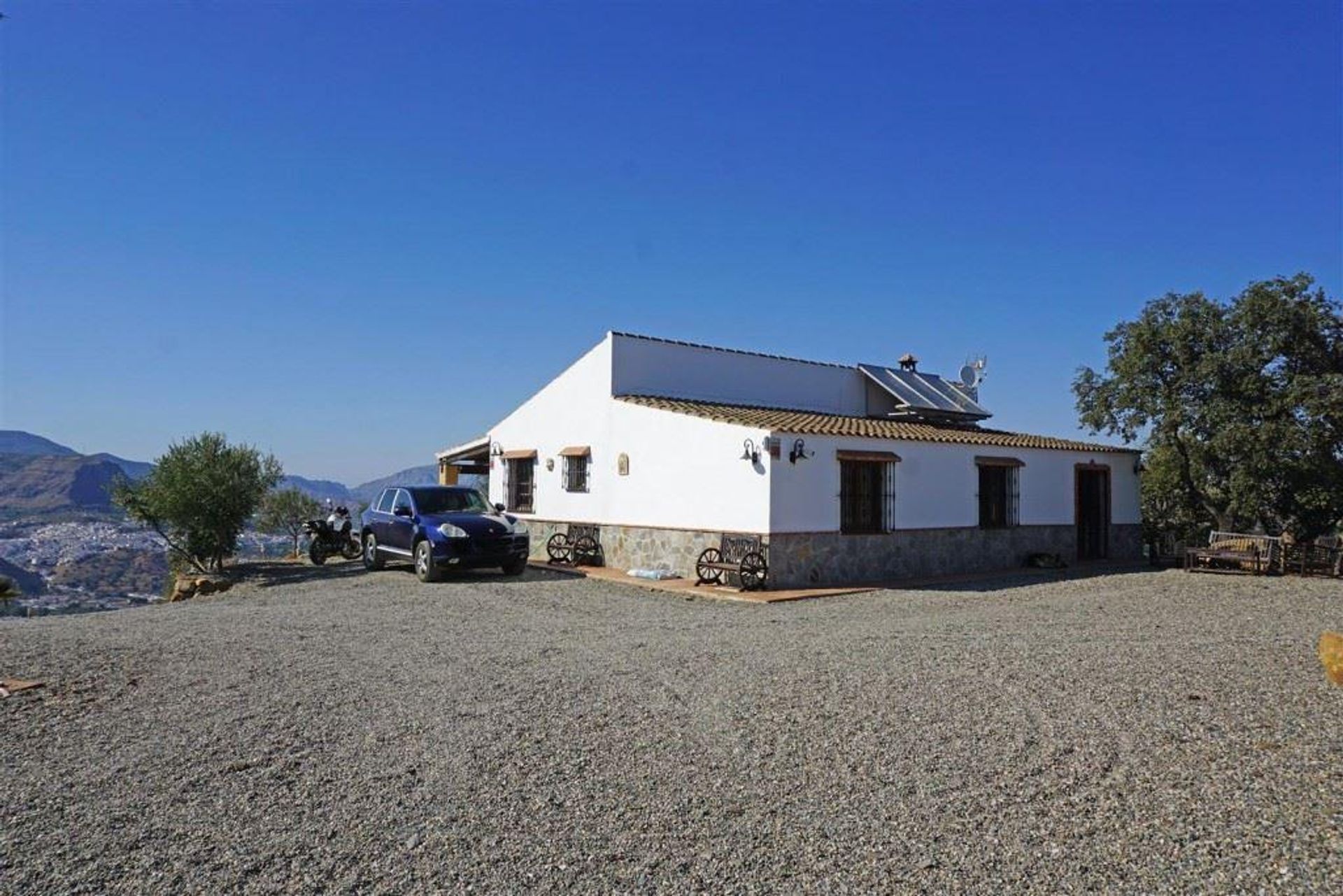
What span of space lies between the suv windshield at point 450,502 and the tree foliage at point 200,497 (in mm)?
7322

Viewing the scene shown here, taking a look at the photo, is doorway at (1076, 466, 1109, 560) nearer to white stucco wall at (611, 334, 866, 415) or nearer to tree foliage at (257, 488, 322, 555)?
white stucco wall at (611, 334, 866, 415)

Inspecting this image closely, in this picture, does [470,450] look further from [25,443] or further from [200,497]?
[25,443]

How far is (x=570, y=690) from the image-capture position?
6125 mm

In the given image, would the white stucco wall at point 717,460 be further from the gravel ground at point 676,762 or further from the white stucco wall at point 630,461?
the gravel ground at point 676,762

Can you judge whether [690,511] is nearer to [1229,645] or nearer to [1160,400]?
[1229,645]

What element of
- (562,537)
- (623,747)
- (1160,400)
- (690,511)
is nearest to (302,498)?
(562,537)

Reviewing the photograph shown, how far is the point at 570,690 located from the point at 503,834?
8.20ft

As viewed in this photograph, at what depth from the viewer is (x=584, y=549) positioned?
1703cm

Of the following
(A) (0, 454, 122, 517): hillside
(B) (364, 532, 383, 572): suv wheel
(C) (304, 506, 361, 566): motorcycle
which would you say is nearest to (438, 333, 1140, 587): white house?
(C) (304, 506, 361, 566): motorcycle

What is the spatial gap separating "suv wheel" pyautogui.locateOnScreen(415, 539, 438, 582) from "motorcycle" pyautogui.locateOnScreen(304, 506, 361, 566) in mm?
5595

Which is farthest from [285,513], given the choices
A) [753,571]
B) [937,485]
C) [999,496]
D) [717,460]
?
[999,496]

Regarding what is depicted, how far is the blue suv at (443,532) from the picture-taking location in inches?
555

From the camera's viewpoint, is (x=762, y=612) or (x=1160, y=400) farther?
(x=1160, y=400)

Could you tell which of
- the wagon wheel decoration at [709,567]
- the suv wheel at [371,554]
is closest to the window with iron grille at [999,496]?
the wagon wheel decoration at [709,567]
